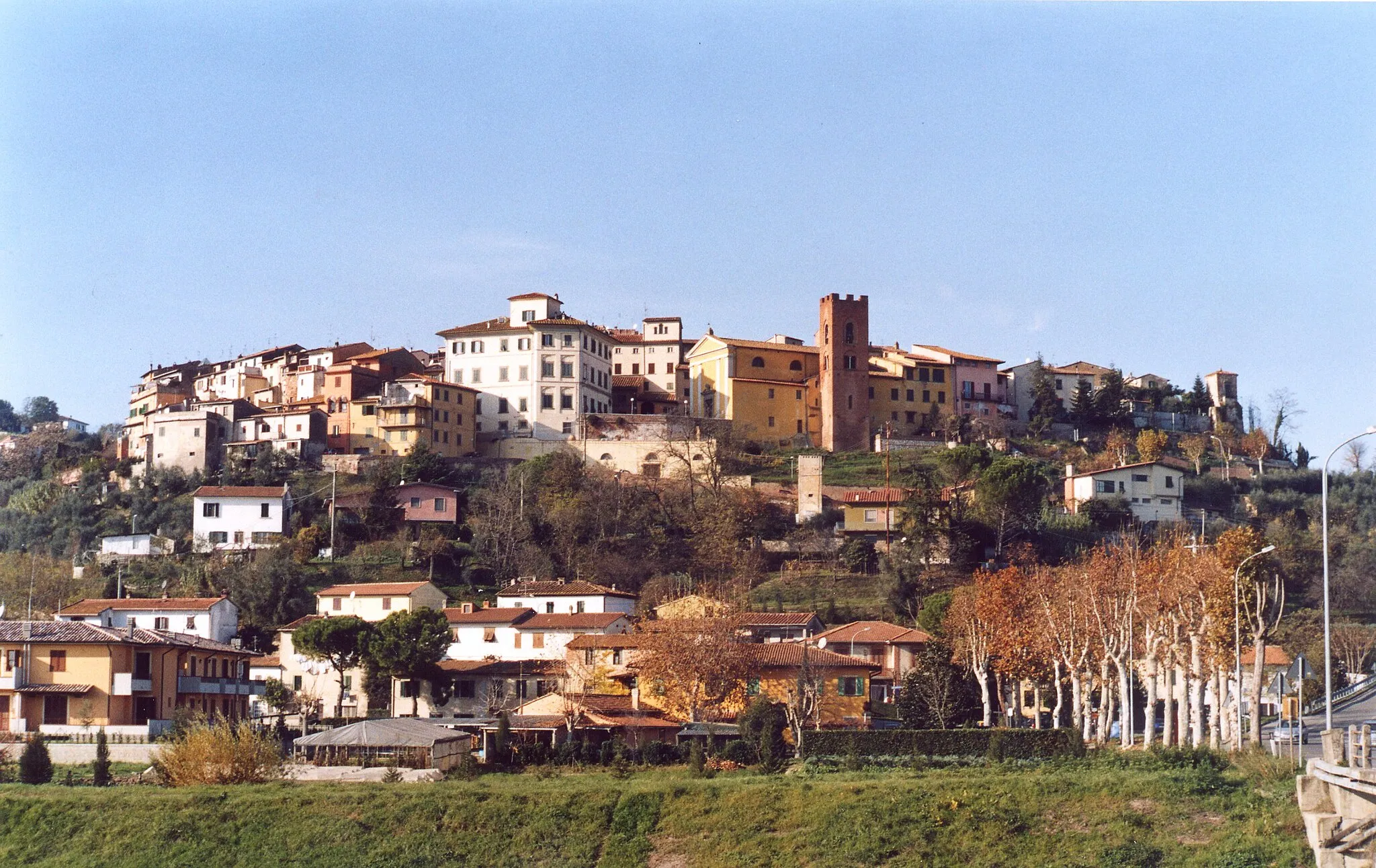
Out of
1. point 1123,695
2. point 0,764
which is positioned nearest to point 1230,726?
point 1123,695

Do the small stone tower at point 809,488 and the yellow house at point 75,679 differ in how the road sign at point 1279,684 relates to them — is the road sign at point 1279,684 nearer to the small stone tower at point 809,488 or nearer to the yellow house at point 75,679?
the yellow house at point 75,679

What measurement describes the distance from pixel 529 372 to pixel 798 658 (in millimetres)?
53702

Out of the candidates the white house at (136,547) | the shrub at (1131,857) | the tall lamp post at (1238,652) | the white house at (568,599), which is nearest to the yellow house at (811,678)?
the white house at (568,599)

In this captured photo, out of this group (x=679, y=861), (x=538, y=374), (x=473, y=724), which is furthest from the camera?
(x=538, y=374)

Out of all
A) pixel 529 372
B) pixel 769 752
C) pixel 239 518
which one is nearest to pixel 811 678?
pixel 769 752

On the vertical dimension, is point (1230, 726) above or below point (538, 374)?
below

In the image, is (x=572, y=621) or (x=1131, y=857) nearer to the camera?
(x=1131, y=857)

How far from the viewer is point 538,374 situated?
111312 mm

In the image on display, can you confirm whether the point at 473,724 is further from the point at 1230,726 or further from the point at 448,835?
the point at 1230,726

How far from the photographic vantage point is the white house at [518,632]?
7269 cm

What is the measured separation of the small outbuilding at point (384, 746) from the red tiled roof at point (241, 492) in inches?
1830

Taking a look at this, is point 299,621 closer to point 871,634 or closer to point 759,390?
point 871,634

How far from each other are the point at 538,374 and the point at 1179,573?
217 feet

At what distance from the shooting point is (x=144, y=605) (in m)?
75.8
